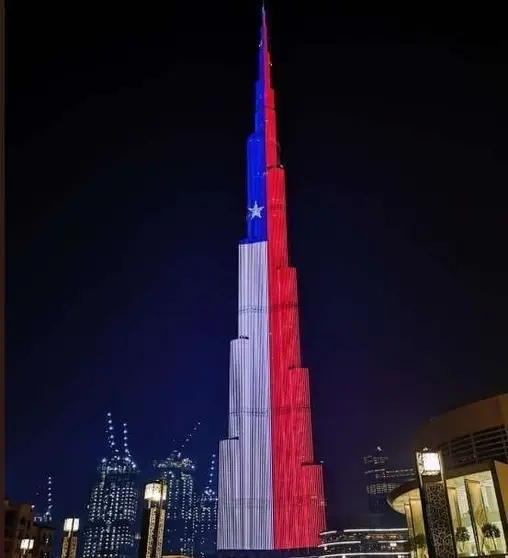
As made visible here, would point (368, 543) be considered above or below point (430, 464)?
above

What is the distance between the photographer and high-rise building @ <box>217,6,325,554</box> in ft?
96.2

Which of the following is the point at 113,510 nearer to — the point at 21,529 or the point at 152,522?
the point at 21,529

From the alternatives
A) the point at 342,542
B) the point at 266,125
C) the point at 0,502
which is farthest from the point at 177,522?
the point at 0,502

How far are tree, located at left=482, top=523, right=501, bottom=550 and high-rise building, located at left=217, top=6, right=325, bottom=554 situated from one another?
52.1 feet

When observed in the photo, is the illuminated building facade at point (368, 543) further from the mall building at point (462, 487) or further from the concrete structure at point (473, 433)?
the concrete structure at point (473, 433)

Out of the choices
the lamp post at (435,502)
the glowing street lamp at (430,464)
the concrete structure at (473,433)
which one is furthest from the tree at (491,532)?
the glowing street lamp at (430,464)

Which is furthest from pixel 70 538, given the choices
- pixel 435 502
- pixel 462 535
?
pixel 435 502

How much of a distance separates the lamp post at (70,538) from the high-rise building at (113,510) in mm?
56373

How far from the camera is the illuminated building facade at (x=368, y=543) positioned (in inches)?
1693

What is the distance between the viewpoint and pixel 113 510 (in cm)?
7062

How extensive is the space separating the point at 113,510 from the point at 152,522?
63805 millimetres

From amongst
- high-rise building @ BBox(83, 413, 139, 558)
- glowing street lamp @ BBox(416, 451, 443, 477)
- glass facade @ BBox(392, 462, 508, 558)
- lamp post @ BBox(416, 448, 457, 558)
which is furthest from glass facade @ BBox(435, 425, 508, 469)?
high-rise building @ BBox(83, 413, 139, 558)

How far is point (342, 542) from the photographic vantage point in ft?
141

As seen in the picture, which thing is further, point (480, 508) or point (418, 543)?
point (418, 543)
